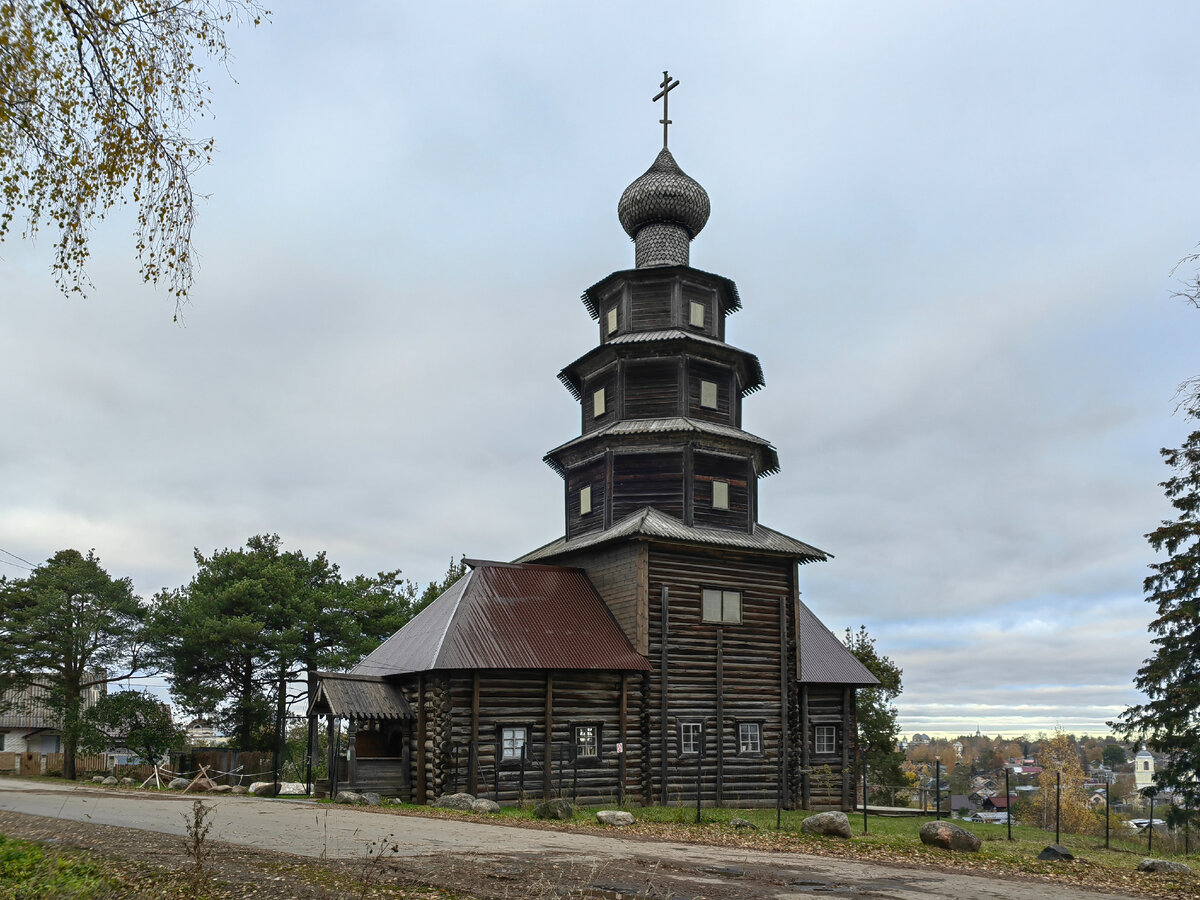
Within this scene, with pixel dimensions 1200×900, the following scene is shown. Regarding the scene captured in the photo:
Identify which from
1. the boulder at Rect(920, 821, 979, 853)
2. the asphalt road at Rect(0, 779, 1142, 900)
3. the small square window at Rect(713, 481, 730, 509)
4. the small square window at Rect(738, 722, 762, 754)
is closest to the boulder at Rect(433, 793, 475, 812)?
the asphalt road at Rect(0, 779, 1142, 900)

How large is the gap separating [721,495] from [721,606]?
372 centimetres

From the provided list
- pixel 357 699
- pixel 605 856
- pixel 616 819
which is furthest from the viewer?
pixel 357 699

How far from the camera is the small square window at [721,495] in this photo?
104 ft

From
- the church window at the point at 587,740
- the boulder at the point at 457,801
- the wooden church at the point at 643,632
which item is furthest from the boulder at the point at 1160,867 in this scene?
the church window at the point at 587,740

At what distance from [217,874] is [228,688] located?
3813cm

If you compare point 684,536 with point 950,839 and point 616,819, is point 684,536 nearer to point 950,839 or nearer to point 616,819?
point 616,819

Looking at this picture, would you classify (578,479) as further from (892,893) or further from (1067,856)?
(892,893)

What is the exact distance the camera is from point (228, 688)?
150 feet

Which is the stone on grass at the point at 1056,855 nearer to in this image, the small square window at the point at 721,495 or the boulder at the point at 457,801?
the boulder at the point at 457,801

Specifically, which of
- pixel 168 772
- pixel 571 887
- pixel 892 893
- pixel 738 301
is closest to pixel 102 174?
pixel 571 887

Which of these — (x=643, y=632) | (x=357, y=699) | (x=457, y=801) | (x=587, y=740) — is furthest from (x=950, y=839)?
(x=357, y=699)

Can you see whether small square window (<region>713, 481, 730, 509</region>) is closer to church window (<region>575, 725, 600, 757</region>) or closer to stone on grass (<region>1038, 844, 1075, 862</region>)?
church window (<region>575, 725, 600, 757</region>)

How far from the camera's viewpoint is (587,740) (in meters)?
27.5

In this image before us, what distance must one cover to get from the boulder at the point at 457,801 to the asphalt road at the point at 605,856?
147 inches
